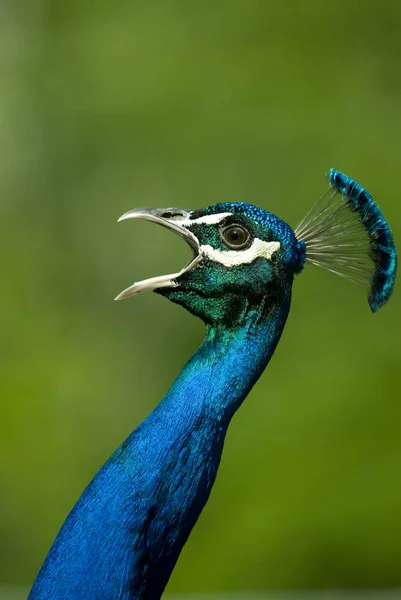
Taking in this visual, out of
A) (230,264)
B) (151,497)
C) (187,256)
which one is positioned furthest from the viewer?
(187,256)

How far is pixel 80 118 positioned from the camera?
4.69m

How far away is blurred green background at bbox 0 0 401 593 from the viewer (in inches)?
154

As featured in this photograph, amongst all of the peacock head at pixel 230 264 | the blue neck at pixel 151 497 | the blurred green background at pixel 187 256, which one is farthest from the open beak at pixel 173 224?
the blurred green background at pixel 187 256

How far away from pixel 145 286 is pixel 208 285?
96 millimetres

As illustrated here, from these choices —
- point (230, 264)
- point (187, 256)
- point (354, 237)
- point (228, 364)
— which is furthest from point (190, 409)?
point (187, 256)

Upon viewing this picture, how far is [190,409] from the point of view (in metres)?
1.25

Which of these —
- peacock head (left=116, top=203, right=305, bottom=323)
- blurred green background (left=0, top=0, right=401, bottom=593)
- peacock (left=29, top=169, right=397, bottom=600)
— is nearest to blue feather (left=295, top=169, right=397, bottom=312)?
peacock (left=29, top=169, right=397, bottom=600)

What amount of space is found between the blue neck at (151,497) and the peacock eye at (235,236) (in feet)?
0.51

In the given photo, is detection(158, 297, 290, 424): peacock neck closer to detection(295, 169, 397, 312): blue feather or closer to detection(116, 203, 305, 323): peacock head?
detection(116, 203, 305, 323): peacock head

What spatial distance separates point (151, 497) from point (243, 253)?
371 mm

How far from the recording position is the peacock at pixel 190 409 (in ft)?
3.99

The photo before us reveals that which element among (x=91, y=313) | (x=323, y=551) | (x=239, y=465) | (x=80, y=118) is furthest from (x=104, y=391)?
(x=80, y=118)

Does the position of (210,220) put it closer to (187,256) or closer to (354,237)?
(354,237)

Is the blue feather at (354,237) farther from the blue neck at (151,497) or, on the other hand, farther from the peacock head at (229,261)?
the blue neck at (151,497)
